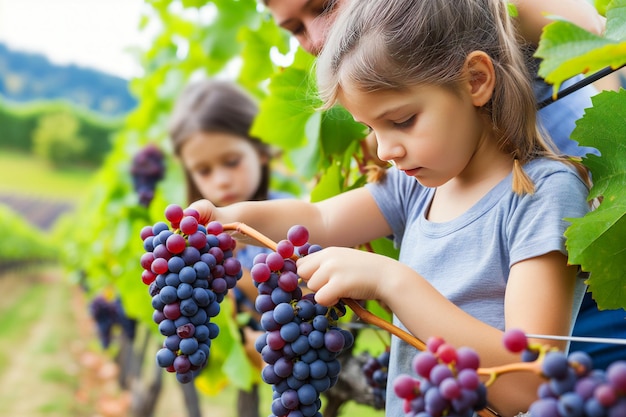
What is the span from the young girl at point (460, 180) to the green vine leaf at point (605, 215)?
0.10 ft

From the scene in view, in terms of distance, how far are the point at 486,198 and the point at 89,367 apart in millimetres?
8965

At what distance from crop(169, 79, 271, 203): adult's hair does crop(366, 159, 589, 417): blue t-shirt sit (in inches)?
63.3

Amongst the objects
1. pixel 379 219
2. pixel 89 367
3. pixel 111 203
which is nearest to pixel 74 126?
pixel 89 367

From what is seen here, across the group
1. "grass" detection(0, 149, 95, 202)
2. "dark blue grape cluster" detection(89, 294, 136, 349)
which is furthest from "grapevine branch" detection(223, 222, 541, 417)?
"grass" detection(0, 149, 95, 202)

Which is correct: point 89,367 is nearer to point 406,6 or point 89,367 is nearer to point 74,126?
point 406,6

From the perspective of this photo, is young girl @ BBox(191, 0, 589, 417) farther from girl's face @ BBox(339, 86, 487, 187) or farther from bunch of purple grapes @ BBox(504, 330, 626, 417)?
bunch of purple grapes @ BBox(504, 330, 626, 417)

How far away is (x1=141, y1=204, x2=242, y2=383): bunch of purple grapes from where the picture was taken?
2.65ft

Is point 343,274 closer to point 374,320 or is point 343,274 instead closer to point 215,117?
point 374,320

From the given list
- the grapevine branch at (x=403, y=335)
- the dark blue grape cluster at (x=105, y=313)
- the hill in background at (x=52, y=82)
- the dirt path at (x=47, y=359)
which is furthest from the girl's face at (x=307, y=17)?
the hill in background at (x=52, y=82)

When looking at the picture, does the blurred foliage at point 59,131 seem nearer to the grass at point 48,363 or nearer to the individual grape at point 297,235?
the grass at point 48,363

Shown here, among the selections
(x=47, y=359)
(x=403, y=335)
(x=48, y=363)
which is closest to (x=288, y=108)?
(x=403, y=335)

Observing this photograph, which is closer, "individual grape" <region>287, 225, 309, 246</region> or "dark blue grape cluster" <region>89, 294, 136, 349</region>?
"individual grape" <region>287, 225, 309, 246</region>

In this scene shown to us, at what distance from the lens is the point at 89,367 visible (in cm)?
895

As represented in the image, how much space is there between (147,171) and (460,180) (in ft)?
9.03
